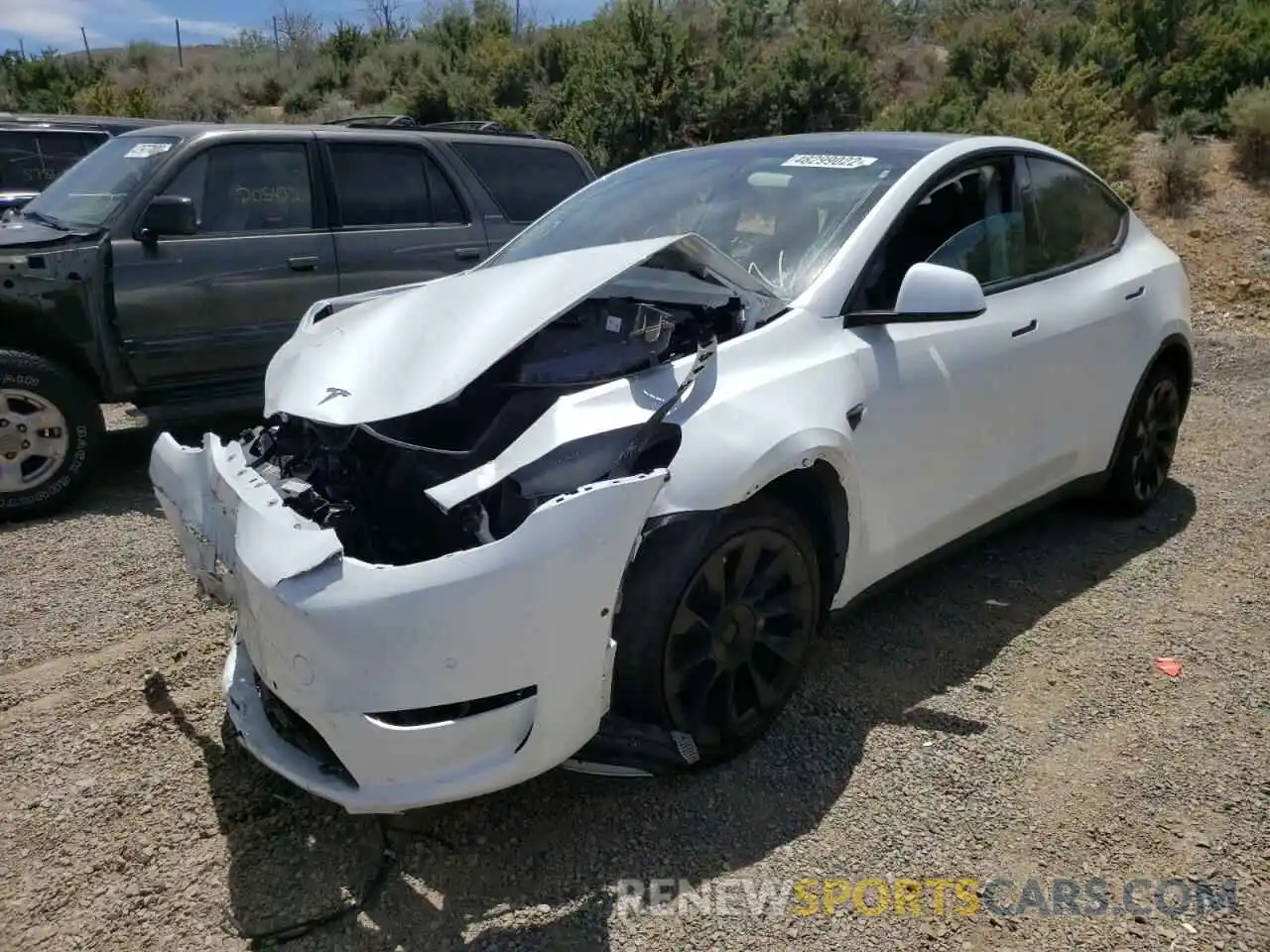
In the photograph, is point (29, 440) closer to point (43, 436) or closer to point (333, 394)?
point (43, 436)

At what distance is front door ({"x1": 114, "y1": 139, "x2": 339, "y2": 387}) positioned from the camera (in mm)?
5199

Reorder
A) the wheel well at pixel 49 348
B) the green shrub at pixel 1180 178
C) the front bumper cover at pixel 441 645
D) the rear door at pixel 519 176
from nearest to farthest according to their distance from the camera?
1. the front bumper cover at pixel 441 645
2. the wheel well at pixel 49 348
3. the rear door at pixel 519 176
4. the green shrub at pixel 1180 178

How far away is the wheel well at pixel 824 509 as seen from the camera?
9.71ft

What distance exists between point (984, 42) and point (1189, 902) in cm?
1696

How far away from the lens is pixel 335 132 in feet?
19.7

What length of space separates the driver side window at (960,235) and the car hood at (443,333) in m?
0.47

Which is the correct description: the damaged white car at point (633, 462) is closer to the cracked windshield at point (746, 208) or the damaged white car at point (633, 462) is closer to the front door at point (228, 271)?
the cracked windshield at point (746, 208)

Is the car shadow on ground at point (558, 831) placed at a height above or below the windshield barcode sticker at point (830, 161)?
below


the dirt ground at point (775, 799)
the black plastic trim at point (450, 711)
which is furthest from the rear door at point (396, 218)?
the black plastic trim at point (450, 711)

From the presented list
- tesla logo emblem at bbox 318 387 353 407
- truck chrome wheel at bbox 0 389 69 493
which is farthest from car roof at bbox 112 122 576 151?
tesla logo emblem at bbox 318 387 353 407

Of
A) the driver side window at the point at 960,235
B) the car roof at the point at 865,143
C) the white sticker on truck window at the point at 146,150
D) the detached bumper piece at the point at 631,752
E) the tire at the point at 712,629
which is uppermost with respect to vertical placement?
the white sticker on truck window at the point at 146,150

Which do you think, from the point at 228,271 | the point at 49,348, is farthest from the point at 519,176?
the point at 49,348

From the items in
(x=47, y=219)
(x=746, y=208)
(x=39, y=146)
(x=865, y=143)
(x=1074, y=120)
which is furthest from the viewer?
(x=1074, y=120)

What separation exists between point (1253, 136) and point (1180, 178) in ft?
4.87
